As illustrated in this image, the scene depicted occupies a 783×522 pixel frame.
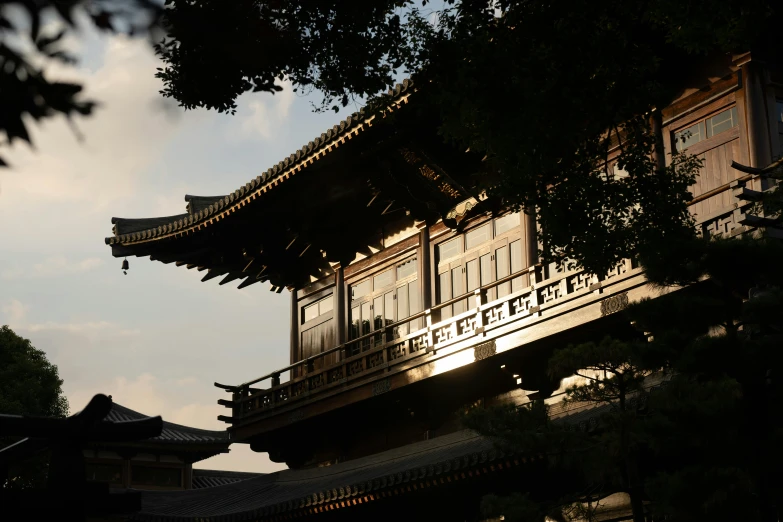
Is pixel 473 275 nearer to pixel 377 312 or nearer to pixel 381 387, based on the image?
pixel 381 387

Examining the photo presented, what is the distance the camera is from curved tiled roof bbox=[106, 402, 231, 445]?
32.3 m

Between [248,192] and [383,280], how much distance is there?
8.81ft

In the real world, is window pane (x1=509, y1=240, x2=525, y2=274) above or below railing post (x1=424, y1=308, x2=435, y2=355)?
above

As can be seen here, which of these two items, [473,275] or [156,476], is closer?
[473,275]

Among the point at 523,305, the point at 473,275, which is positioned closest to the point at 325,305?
the point at 473,275

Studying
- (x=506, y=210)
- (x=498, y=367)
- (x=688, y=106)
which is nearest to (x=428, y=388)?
(x=498, y=367)

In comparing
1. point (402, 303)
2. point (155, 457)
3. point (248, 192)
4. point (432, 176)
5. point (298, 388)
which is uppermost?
point (248, 192)

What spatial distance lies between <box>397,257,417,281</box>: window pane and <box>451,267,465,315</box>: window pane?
1.17 m

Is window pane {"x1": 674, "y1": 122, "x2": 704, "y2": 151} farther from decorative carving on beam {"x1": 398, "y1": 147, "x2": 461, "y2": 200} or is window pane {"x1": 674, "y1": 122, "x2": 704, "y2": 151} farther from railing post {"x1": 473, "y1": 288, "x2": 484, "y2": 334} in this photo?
decorative carving on beam {"x1": 398, "y1": 147, "x2": 461, "y2": 200}

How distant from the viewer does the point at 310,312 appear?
20.0 meters

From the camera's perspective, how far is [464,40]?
8984 millimetres

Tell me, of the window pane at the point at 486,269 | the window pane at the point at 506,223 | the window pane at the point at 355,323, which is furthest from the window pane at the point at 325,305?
the window pane at the point at 506,223

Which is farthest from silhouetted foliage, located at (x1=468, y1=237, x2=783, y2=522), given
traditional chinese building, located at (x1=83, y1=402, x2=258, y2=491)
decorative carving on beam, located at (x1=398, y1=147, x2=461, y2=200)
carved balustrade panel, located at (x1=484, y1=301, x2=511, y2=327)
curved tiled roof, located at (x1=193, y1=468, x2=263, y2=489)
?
curved tiled roof, located at (x1=193, y1=468, x2=263, y2=489)

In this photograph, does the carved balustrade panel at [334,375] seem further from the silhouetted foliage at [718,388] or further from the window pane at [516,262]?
the silhouetted foliage at [718,388]
